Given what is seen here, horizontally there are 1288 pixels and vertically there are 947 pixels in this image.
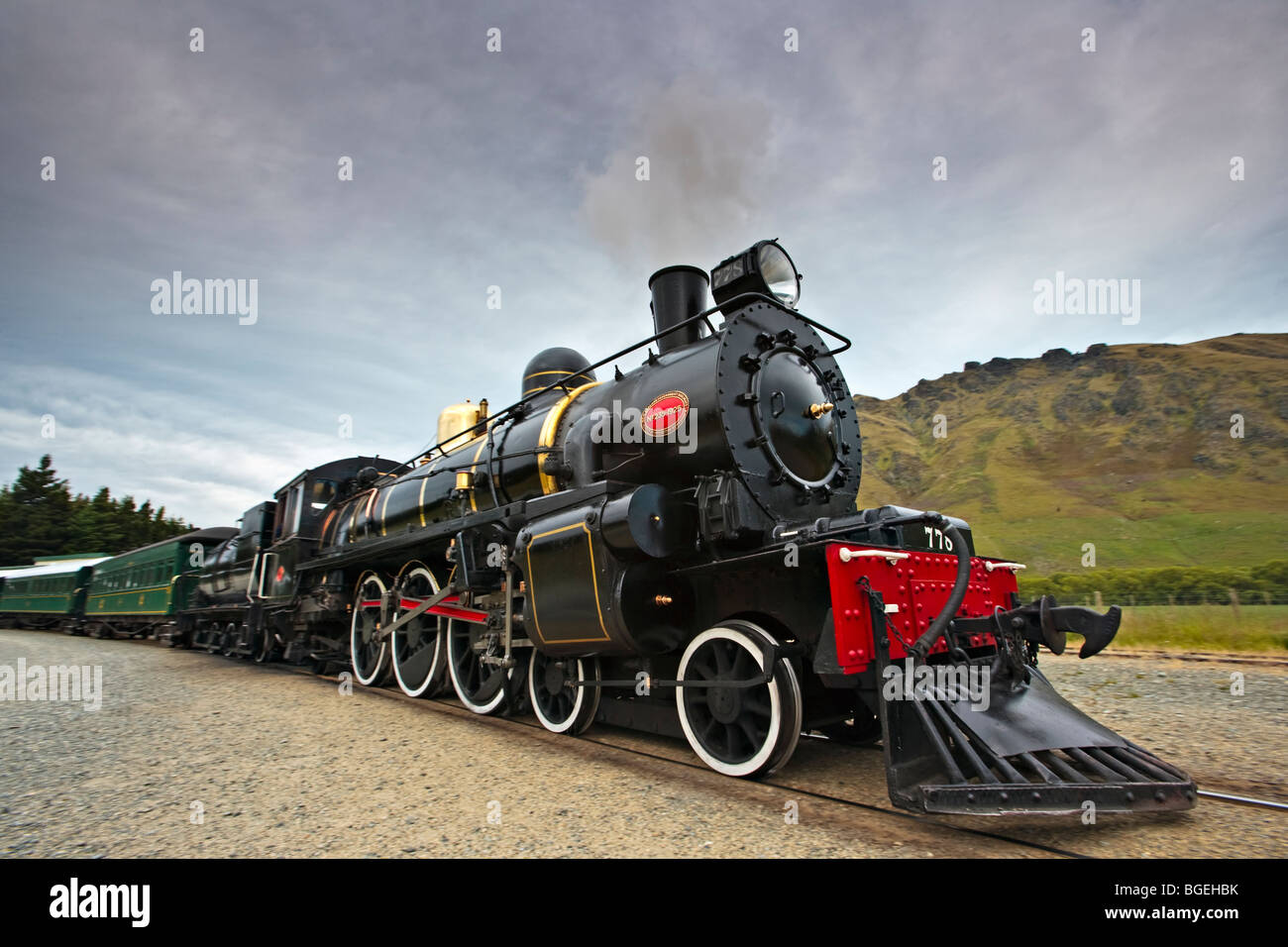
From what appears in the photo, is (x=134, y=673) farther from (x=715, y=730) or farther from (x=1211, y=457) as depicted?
(x=1211, y=457)

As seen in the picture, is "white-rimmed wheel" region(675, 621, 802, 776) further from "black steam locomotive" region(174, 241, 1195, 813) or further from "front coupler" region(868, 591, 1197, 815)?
"front coupler" region(868, 591, 1197, 815)

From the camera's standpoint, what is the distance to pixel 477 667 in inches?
263

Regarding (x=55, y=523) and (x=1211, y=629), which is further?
(x=55, y=523)

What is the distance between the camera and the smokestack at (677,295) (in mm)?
5609

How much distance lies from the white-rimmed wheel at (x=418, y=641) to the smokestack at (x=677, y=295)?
3.87m

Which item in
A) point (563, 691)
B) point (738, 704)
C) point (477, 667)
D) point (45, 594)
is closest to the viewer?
point (738, 704)

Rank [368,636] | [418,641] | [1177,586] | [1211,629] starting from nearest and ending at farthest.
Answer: [418,641] → [368,636] → [1211,629] → [1177,586]

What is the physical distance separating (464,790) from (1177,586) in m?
19.7

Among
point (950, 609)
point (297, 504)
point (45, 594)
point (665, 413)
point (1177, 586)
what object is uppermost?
point (665, 413)

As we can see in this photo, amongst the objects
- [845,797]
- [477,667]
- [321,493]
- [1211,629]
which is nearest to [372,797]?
[845,797]

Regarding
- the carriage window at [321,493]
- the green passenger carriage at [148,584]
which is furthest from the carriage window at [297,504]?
the green passenger carriage at [148,584]

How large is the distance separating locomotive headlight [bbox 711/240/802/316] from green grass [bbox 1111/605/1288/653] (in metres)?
10.8

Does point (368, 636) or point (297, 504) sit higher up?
point (297, 504)

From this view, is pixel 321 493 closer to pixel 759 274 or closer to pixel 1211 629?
pixel 759 274
